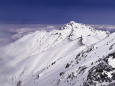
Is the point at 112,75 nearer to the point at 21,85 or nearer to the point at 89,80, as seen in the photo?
the point at 89,80

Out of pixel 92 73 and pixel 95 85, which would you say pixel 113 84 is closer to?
pixel 95 85

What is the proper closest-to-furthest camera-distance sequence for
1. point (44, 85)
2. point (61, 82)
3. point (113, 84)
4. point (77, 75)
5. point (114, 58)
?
point (113, 84) < point (114, 58) < point (77, 75) < point (61, 82) < point (44, 85)

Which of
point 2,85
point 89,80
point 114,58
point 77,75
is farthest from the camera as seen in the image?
point 2,85

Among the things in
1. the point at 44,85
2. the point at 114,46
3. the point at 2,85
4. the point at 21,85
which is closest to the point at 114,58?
the point at 114,46

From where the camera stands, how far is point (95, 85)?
40.1 meters

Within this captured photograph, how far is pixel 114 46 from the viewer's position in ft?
201

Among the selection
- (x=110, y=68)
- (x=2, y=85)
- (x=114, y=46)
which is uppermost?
(x=114, y=46)

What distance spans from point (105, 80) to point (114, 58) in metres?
7.25

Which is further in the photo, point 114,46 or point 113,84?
point 114,46

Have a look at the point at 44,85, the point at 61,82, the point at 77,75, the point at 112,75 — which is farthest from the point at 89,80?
the point at 44,85

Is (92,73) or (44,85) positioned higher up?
(92,73)

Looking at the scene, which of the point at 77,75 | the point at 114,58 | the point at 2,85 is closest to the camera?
the point at 114,58

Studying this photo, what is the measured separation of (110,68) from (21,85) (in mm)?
72437

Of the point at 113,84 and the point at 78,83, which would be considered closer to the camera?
the point at 113,84
